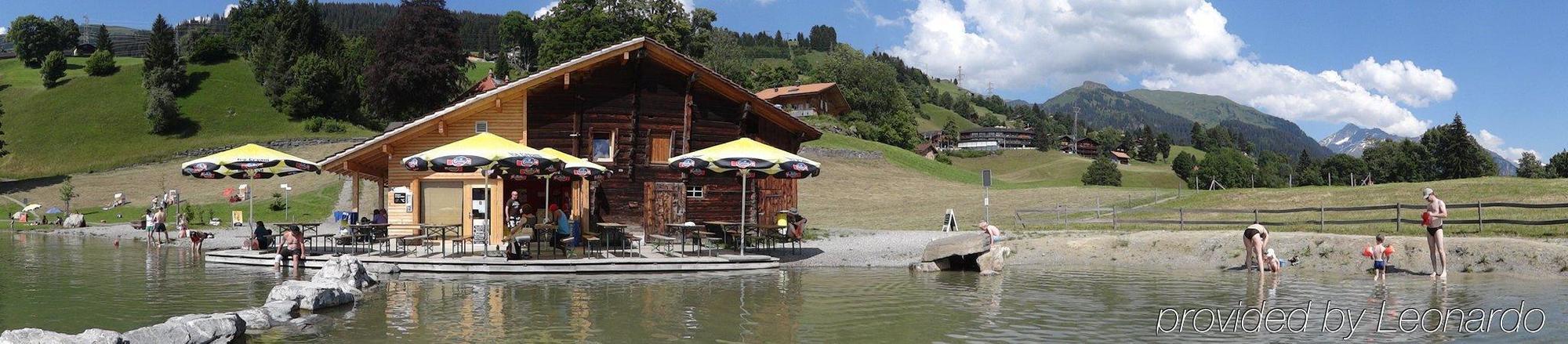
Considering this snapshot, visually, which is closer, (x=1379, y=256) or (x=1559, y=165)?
(x=1379, y=256)

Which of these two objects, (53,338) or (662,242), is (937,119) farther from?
(53,338)

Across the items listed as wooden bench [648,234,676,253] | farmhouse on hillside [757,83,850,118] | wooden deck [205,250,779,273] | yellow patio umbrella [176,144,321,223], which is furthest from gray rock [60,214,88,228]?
farmhouse on hillside [757,83,850,118]

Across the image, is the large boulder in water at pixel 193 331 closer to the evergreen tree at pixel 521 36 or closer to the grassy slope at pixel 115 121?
the grassy slope at pixel 115 121

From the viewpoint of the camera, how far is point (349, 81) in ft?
275

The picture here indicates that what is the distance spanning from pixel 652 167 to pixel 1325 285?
650 inches

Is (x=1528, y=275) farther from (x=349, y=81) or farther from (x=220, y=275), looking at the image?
(x=349, y=81)

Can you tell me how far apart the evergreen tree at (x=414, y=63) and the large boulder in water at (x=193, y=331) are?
6149 centimetres

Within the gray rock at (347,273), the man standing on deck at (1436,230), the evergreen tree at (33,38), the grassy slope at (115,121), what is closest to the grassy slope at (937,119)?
the grassy slope at (115,121)

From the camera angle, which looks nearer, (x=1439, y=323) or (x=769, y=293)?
(x=1439, y=323)

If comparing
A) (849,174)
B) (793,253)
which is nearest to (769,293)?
(793,253)

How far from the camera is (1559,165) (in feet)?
268

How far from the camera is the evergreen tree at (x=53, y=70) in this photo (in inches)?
3698

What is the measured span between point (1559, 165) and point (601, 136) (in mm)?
89583

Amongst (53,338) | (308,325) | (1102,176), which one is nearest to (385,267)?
(308,325)
